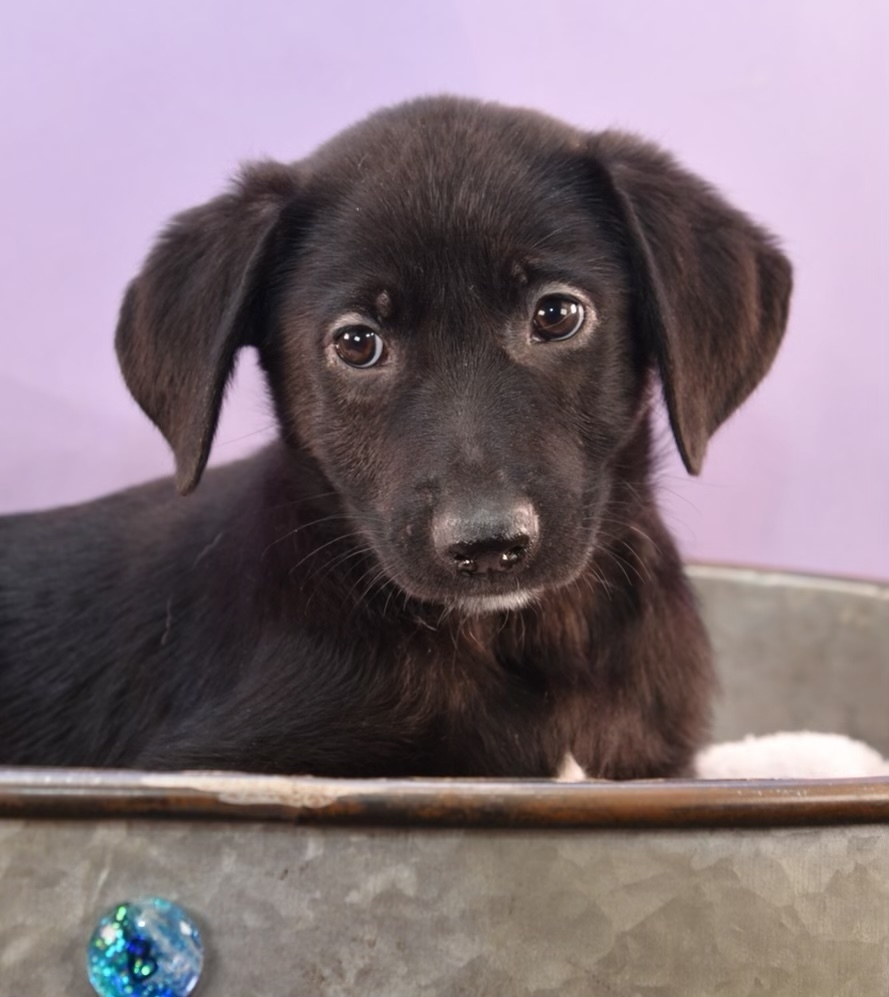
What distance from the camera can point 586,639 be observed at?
1.73 m

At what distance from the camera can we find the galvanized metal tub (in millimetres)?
1086

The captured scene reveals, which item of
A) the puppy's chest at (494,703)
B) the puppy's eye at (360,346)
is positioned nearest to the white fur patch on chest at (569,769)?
the puppy's chest at (494,703)

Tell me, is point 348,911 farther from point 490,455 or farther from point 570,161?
point 570,161

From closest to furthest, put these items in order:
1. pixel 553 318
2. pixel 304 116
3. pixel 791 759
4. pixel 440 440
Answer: pixel 440 440 → pixel 553 318 → pixel 791 759 → pixel 304 116

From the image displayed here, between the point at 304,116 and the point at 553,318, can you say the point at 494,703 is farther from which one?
the point at 304,116

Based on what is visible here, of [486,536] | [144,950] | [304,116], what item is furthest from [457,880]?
[304,116]

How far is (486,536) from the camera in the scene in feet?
4.55

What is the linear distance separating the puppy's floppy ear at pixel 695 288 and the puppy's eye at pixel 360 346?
337mm

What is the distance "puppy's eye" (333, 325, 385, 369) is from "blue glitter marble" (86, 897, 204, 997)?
74 centimetres

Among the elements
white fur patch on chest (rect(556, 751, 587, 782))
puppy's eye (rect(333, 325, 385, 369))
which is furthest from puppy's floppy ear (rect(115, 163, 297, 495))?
white fur patch on chest (rect(556, 751, 587, 782))

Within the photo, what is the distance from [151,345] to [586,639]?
685 mm

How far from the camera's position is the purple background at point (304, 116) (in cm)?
270

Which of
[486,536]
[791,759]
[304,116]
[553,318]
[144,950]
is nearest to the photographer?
[144,950]

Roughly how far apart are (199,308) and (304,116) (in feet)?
4.14
